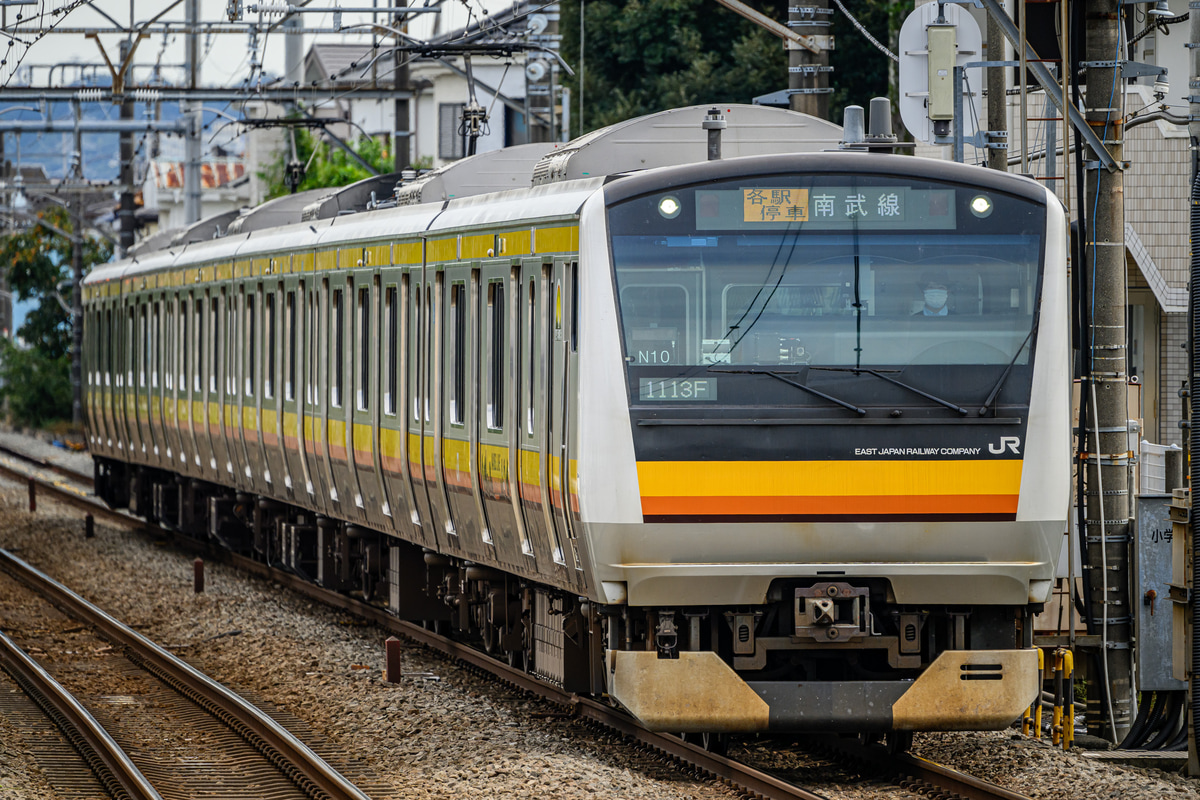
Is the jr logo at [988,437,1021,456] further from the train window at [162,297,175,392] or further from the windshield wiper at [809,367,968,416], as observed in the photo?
the train window at [162,297,175,392]

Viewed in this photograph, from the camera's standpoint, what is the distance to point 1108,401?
11.3 meters

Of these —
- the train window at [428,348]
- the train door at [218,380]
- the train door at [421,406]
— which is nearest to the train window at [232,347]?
the train door at [218,380]

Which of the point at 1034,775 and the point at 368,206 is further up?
the point at 368,206

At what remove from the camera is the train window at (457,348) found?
11.9 m

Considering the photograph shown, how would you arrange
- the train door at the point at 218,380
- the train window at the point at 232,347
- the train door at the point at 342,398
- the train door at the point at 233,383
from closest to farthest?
1. the train door at the point at 342,398
2. the train door at the point at 233,383
3. the train window at the point at 232,347
4. the train door at the point at 218,380

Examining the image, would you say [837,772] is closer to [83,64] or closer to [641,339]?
[641,339]

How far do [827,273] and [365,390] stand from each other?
19.0 feet

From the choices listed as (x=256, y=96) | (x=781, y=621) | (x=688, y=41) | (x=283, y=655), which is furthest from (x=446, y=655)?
(x=688, y=41)

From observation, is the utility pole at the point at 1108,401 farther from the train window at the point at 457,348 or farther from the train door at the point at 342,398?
the train door at the point at 342,398

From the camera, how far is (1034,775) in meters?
9.64

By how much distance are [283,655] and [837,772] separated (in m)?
5.92

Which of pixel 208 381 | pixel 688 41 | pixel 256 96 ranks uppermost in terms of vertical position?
pixel 688 41

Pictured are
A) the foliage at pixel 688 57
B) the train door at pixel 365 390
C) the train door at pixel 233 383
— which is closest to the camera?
the train door at pixel 365 390

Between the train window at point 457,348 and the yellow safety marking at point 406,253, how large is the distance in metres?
0.82
